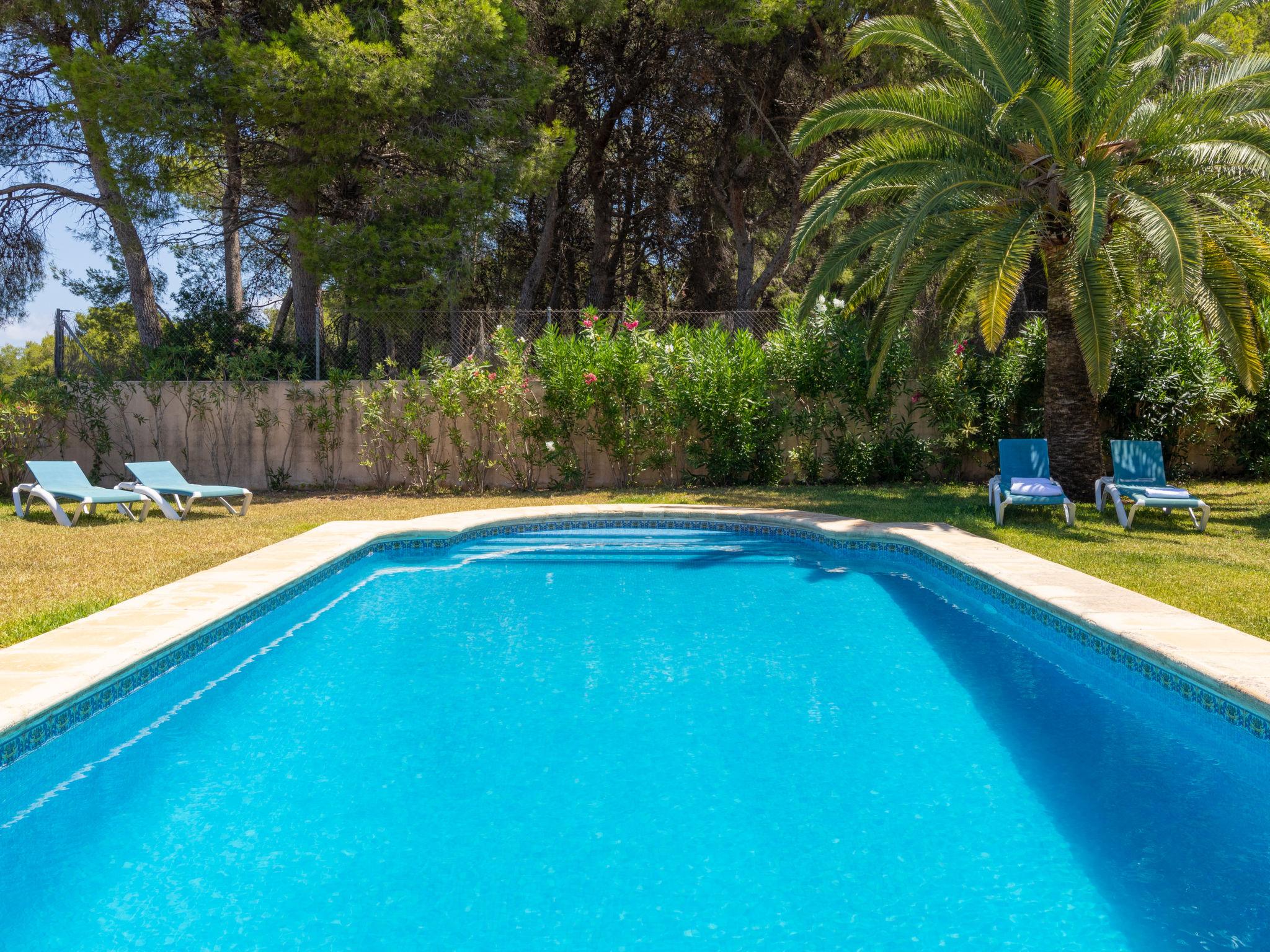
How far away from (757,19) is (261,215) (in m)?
9.13

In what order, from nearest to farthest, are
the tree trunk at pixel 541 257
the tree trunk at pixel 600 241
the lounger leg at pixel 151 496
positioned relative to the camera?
the lounger leg at pixel 151 496 < the tree trunk at pixel 541 257 < the tree trunk at pixel 600 241

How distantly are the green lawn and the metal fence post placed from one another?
3.98m

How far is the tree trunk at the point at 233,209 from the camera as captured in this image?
13461mm

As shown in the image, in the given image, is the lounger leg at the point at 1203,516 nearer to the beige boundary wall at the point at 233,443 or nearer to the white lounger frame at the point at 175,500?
the beige boundary wall at the point at 233,443

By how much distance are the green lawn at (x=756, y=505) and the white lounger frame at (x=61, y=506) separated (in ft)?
0.48

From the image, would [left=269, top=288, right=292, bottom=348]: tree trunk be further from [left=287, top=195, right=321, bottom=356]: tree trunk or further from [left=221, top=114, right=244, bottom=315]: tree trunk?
[left=221, top=114, right=244, bottom=315]: tree trunk

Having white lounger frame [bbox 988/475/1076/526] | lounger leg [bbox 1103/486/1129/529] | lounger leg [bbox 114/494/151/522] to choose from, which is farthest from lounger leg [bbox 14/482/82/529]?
lounger leg [bbox 1103/486/1129/529]

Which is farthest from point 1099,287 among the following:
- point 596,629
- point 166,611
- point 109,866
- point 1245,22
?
point 1245,22

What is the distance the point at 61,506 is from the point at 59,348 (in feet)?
17.9

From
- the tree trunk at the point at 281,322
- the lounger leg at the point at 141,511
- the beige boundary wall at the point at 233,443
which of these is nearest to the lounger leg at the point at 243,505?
the lounger leg at the point at 141,511

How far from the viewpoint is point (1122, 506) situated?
966 centimetres

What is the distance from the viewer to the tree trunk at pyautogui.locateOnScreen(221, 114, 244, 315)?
1346cm

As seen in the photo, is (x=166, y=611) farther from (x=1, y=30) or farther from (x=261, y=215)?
(x=1, y=30)

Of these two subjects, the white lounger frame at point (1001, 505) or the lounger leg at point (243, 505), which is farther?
the lounger leg at point (243, 505)
